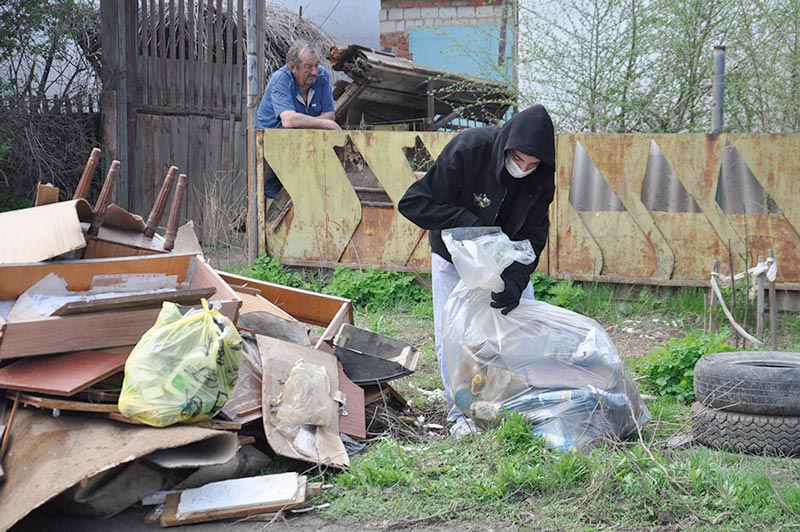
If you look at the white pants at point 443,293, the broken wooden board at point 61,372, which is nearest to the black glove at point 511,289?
the white pants at point 443,293

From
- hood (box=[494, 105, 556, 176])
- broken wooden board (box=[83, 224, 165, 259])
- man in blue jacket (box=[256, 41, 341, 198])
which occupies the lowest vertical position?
broken wooden board (box=[83, 224, 165, 259])

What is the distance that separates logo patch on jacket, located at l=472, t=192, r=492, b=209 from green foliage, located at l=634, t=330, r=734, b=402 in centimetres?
168

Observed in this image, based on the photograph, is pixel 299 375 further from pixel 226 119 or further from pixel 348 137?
pixel 226 119

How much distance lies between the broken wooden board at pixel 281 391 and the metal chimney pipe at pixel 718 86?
4473mm

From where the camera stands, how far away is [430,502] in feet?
11.9

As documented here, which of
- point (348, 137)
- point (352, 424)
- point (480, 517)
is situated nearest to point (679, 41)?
point (348, 137)

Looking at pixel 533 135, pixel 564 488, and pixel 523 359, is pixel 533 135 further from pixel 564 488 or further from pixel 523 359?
pixel 564 488

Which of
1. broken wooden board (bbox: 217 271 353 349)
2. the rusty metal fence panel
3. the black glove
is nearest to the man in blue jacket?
the rusty metal fence panel

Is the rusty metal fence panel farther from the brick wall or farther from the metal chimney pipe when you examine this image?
the brick wall

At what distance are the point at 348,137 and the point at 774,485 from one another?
18.2ft

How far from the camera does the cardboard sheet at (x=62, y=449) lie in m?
3.34

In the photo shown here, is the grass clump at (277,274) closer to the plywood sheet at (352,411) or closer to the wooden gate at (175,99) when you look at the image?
the wooden gate at (175,99)

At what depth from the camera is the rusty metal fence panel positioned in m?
7.10

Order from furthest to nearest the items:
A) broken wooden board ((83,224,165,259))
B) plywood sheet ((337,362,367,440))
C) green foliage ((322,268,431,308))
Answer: green foliage ((322,268,431,308)) → broken wooden board ((83,224,165,259)) → plywood sheet ((337,362,367,440))
